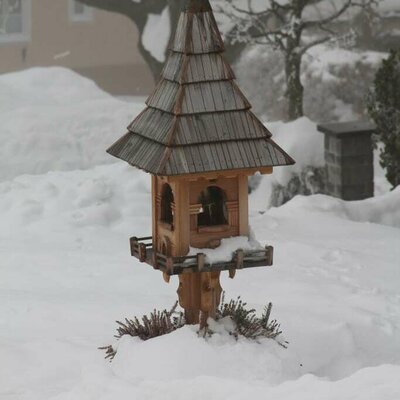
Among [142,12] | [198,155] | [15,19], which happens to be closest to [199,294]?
[198,155]

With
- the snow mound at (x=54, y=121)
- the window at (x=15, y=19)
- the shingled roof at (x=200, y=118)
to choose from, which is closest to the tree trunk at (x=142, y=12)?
the window at (x=15, y=19)

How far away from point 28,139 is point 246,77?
5.92 metres

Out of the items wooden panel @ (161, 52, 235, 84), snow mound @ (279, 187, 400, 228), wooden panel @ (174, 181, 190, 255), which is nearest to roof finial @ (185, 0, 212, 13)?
wooden panel @ (161, 52, 235, 84)

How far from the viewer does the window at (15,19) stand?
22562mm

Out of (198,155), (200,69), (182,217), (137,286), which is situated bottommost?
(137,286)

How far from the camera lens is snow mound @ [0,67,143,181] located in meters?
18.7

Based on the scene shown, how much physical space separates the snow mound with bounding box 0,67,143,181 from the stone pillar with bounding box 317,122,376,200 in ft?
13.1

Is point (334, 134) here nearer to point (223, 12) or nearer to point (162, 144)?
point (223, 12)

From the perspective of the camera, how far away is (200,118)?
9227 mm

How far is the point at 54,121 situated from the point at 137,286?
25.2 ft

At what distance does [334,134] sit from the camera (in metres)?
16.6

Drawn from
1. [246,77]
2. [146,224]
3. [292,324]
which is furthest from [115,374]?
[246,77]

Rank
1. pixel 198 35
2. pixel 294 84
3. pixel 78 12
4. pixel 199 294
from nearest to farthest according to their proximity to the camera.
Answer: pixel 198 35 < pixel 199 294 < pixel 294 84 < pixel 78 12

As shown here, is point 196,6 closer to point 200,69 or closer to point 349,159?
point 200,69
